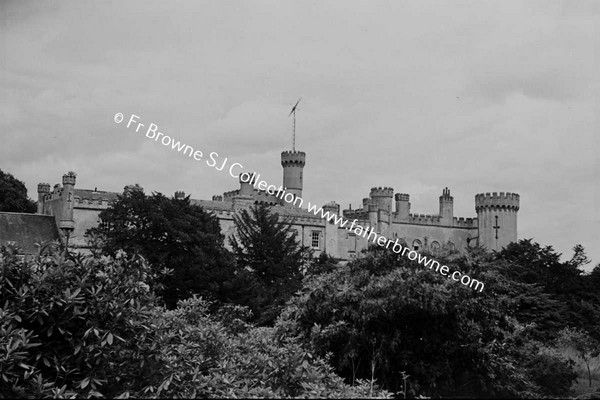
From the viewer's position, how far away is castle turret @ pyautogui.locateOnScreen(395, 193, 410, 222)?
69188mm

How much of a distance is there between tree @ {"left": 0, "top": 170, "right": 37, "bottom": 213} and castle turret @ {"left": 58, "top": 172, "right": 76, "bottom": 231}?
8644 millimetres

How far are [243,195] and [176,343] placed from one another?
41.4 meters

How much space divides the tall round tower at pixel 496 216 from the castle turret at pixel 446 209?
7.40 ft

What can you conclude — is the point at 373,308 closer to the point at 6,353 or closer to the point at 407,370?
the point at 407,370

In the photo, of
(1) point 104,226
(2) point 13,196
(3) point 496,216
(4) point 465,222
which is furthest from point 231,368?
(4) point 465,222

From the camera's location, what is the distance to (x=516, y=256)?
46438mm

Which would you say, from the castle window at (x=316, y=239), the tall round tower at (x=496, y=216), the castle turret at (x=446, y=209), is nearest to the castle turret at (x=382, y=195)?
the castle turret at (x=446, y=209)

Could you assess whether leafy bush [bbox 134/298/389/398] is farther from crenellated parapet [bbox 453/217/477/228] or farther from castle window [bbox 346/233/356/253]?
crenellated parapet [bbox 453/217/477/228]

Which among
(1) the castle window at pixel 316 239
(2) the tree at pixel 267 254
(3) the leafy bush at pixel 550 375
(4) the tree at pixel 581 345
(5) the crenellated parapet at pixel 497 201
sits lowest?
(3) the leafy bush at pixel 550 375

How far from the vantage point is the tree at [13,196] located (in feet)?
178

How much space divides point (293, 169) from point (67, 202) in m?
24.2

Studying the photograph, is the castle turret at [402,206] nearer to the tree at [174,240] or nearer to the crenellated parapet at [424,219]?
the crenellated parapet at [424,219]

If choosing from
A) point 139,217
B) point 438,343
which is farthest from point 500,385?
point 139,217

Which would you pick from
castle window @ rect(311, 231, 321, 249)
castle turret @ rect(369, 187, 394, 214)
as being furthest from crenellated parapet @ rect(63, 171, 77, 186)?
castle turret @ rect(369, 187, 394, 214)
